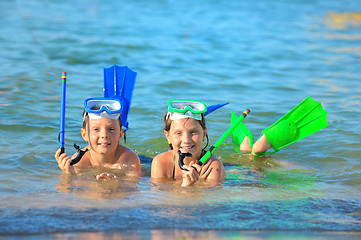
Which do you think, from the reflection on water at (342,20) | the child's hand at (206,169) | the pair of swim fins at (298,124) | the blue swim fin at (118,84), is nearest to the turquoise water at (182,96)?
the reflection on water at (342,20)

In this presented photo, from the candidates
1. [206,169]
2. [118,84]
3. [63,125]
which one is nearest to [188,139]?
[206,169]

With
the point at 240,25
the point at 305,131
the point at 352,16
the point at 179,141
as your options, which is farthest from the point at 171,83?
the point at 352,16

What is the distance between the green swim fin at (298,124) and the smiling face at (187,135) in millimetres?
1202

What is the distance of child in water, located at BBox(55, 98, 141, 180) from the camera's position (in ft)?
15.8

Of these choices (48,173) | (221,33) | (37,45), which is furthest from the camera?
(221,33)

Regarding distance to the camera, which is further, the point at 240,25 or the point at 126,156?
the point at 240,25

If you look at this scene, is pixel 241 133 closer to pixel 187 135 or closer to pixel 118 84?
pixel 118 84

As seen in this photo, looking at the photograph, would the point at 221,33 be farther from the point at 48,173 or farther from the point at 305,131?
the point at 48,173

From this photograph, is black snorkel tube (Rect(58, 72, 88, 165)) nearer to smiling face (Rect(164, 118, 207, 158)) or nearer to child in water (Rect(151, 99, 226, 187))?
child in water (Rect(151, 99, 226, 187))

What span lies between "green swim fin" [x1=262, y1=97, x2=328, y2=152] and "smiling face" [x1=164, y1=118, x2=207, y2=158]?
1202mm

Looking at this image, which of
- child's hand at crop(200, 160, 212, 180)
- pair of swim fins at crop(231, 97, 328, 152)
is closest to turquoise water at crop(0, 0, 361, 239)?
child's hand at crop(200, 160, 212, 180)

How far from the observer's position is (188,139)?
15.0 feet

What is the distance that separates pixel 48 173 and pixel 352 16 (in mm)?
14988

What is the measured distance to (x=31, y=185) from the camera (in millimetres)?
4594
